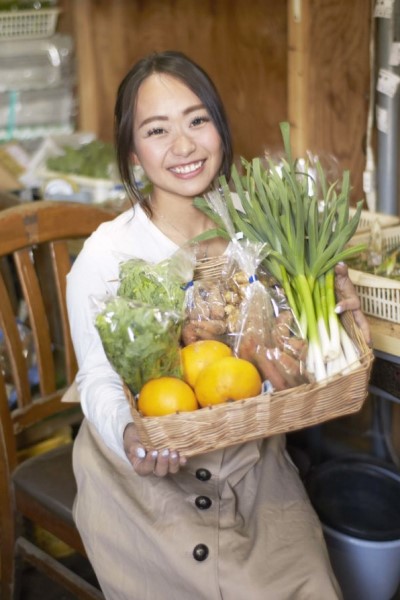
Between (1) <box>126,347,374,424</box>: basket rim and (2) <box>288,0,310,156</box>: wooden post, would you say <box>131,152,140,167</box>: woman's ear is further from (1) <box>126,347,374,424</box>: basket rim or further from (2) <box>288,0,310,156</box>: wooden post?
(2) <box>288,0,310,156</box>: wooden post

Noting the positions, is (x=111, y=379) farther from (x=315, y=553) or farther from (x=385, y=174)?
(x=385, y=174)

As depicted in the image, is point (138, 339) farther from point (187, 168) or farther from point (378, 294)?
point (378, 294)

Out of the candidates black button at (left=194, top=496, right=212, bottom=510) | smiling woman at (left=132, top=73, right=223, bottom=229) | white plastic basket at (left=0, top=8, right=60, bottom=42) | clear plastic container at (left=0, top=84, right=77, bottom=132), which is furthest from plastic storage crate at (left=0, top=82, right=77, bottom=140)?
black button at (left=194, top=496, right=212, bottom=510)

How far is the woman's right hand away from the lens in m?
1.23

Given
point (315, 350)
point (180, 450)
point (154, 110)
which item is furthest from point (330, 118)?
point (180, 450)

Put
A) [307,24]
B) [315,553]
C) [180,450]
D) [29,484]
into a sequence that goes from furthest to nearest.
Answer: [307,24] < [29,484] < [315,553] < [180,450]

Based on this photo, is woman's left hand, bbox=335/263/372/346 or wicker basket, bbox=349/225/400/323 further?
wicker basket, bbox=349/225/400/323

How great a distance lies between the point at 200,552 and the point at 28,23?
2732mm

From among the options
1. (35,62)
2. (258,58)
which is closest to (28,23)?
(35,62)

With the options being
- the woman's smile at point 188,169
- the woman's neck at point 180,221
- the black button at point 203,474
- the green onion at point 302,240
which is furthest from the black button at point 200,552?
the woman's smile at point 188,169

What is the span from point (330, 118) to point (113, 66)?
4.97ft

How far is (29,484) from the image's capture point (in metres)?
1.80

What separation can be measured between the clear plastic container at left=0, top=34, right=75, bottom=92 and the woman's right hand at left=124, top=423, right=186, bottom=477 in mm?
2537

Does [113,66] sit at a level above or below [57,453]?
above
